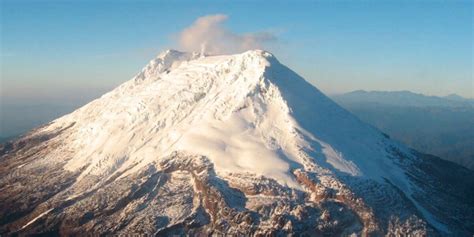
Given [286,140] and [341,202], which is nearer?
[341,202]

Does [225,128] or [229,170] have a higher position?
[225,128]

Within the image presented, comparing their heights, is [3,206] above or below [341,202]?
below

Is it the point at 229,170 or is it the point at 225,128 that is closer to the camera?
the point at 229,170

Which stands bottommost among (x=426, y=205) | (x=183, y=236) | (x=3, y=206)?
(x=3, y=206)

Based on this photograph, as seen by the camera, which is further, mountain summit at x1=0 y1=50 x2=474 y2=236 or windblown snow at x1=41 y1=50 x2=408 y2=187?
windblown snow at x1=41 y1=50 x2=408 y2=187

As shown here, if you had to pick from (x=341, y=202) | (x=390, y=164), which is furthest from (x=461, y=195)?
(x=341, y=202)

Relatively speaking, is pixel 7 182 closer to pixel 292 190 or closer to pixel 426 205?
pixel 292 190

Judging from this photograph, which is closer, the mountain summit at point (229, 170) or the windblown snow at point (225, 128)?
the mountain summit at point (229, 170)

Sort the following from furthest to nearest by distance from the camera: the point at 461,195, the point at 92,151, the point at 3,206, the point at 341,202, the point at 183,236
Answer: the point at 92,151, the point at 461,195, the point at 3,206, the point at 341,202, the point at 183,236
